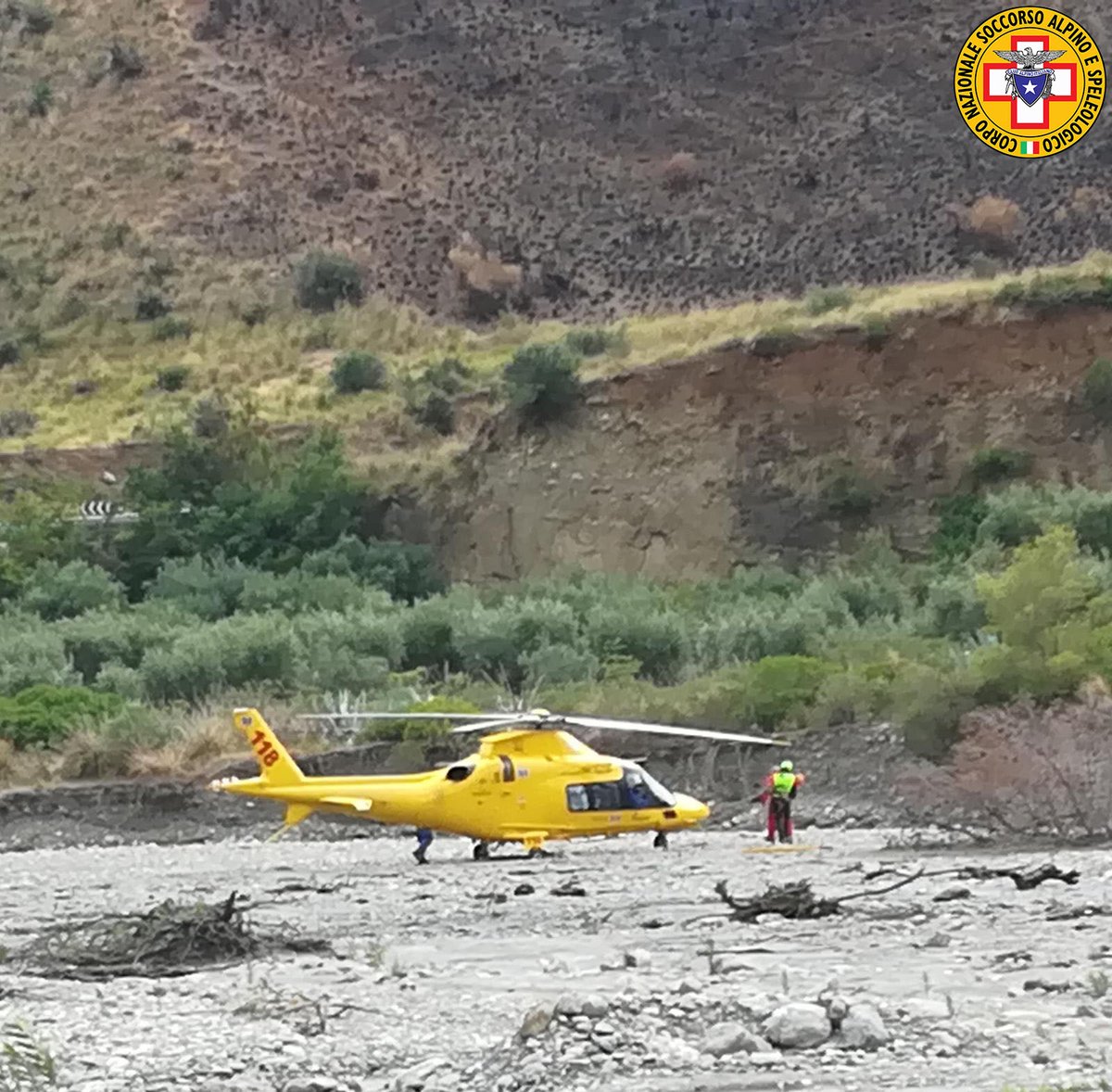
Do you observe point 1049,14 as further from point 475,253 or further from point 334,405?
point 334,405

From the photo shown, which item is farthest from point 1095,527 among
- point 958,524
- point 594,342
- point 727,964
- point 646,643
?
point 727,964

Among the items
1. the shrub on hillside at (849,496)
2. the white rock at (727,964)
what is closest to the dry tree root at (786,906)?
the white rock at (727,964)

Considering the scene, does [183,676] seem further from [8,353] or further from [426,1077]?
[8,353]

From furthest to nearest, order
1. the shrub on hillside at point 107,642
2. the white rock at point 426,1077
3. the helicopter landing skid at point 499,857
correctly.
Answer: the shrub on hillside at point 107,642
the helicopter landing skid at point 499,857
the white rock at point 426,1077

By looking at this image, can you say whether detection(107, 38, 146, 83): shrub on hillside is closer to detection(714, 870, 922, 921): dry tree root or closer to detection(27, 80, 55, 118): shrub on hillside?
detection(27, 80, 55, 118): shrub on hillside

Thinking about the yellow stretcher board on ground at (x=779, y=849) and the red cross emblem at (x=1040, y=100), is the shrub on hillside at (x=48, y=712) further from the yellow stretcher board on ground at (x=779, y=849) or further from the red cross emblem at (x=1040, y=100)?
the red cross emblem at (x=1040, y=100)

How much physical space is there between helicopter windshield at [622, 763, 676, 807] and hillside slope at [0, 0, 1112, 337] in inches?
1956

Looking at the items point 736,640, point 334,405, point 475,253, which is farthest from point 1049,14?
point 736,640

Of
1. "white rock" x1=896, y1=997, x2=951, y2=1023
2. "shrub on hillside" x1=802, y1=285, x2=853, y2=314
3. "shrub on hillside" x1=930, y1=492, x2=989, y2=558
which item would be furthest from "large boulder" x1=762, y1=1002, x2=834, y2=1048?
"shrub on hillside" x1=802, y1=285, x2=853, y2=314

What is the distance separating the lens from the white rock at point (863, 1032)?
360 inches

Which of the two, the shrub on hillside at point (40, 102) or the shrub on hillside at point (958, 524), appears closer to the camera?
the shrub on hillside at point (958, 524)

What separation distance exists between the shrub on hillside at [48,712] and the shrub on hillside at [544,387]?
20725 millimetres

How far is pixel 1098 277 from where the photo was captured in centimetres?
5131

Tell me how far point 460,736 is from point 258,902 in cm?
1069
